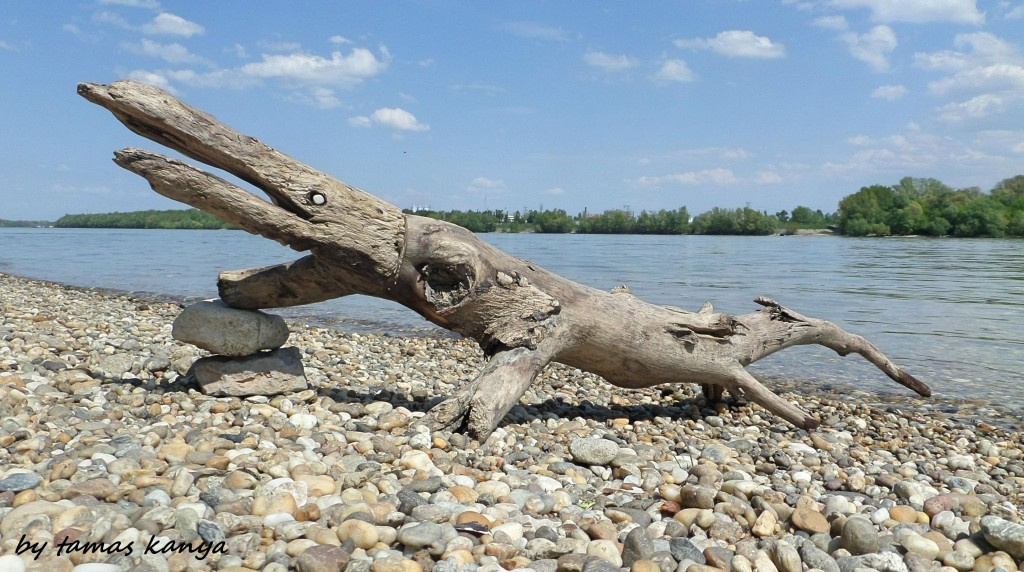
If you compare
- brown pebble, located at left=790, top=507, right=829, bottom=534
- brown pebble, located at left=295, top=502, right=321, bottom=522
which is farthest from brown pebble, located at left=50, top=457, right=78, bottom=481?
brown pebble, located at left=790, top=507, right=829, bottom=534

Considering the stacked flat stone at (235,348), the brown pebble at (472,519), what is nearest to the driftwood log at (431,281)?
the stacked flat stone at (235,348)

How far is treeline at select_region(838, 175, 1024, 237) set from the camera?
214 ft

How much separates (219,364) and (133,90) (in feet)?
7.40

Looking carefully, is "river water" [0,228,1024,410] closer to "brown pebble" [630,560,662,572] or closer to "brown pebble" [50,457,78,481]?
"brown pebble" [630,560,662,572]

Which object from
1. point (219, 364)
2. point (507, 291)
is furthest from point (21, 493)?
point (507, 291)

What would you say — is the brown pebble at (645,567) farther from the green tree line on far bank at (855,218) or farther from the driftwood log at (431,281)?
the green tree line on far bank at (855,218)

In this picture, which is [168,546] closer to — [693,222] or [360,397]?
[360,397]

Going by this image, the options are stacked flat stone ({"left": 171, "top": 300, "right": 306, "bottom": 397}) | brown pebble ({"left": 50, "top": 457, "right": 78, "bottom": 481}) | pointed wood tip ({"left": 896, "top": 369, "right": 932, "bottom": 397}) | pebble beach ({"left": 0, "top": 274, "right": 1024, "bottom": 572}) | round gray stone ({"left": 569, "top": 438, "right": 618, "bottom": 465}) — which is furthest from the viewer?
pointed wood tip ({"left": 896, "top": 369, "right": 932, "bottom": 397})

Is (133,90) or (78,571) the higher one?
(133,90)

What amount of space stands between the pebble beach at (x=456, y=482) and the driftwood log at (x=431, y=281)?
1.53ft

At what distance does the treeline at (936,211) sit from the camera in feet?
214

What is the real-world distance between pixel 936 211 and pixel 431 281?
8079cm

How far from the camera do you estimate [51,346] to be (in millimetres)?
7148

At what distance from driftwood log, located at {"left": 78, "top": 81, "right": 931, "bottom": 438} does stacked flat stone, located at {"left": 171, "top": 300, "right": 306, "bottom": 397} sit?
0.65ft
